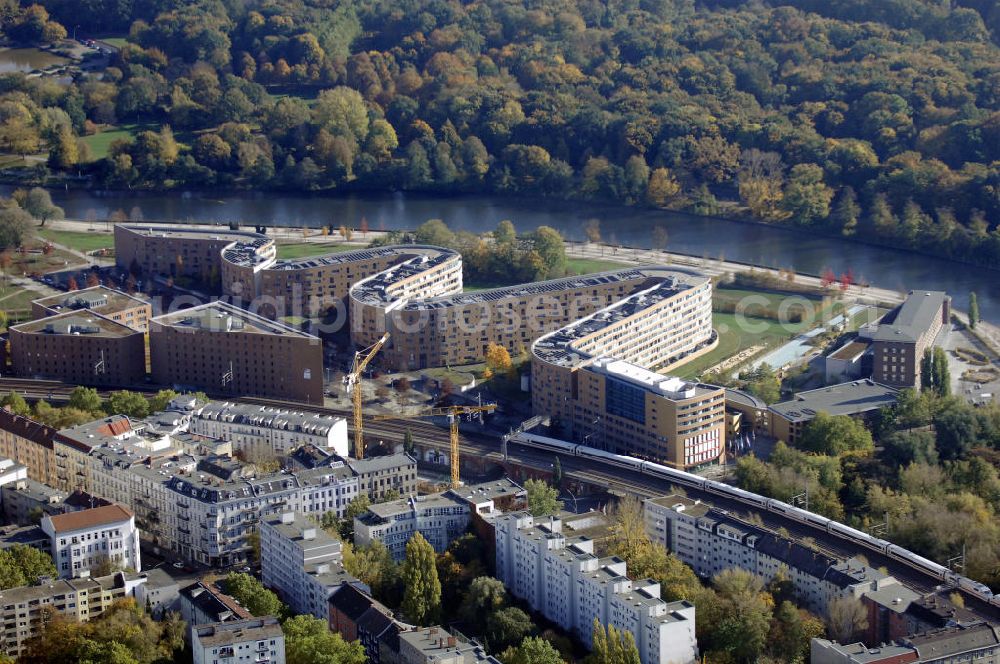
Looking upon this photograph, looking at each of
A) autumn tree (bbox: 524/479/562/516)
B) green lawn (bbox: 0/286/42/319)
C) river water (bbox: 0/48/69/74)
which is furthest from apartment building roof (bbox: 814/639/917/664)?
river water (bbox: 0/48/69/74)

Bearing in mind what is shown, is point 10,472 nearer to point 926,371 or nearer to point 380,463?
A: point 380,463

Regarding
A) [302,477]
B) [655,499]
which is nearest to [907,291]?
[655,499]

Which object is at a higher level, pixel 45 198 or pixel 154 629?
pixel 45 198

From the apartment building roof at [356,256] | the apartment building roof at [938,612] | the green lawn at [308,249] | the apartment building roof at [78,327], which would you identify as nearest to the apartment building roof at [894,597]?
the apartment building roof at [938,612]

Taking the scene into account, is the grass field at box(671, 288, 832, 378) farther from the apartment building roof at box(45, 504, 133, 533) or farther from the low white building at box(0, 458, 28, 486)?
the apartment building roof at box(45, 504, 133, 533)

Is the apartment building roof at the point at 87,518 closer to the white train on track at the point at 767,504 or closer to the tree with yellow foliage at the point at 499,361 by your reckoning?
the white train on track at the point at 767,504

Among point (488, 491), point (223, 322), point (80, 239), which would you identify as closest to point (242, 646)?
point (488, 491)

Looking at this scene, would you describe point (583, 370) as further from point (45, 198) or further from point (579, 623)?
point (45, 198)
